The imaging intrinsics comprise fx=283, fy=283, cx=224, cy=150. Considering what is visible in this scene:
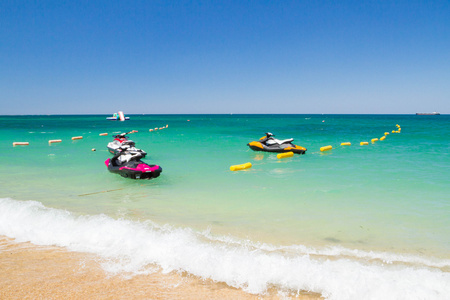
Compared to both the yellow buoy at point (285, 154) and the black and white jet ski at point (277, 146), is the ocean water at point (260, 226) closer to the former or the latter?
the yellow buoy at point (285, 154)

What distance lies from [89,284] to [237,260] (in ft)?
7.00

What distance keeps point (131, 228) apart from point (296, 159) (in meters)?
13.3

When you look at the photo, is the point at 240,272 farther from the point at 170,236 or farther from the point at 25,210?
the point at 25,210

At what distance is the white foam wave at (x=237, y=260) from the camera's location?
151 inches

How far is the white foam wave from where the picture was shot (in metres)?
3.83

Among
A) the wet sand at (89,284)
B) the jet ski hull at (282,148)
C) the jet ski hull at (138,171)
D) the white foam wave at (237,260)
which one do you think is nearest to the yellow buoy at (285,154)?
the jet ski hull at (282,148)

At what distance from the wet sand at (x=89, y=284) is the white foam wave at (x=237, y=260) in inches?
7.8

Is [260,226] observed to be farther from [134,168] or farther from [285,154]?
[285,154]

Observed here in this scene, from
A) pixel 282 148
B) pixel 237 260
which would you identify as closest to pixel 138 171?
pixel 237 260

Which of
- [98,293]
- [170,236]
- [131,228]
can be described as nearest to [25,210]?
[131,228]

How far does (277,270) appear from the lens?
4191 millimetres

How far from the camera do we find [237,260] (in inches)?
176

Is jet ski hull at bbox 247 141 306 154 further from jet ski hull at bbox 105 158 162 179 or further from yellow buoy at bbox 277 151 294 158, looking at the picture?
jet ski hull at bbox 105 158 162 179


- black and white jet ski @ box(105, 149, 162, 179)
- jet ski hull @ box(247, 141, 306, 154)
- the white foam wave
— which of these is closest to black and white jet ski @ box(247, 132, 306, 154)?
jet ski hull @ box(247, 141, 306, 154)
